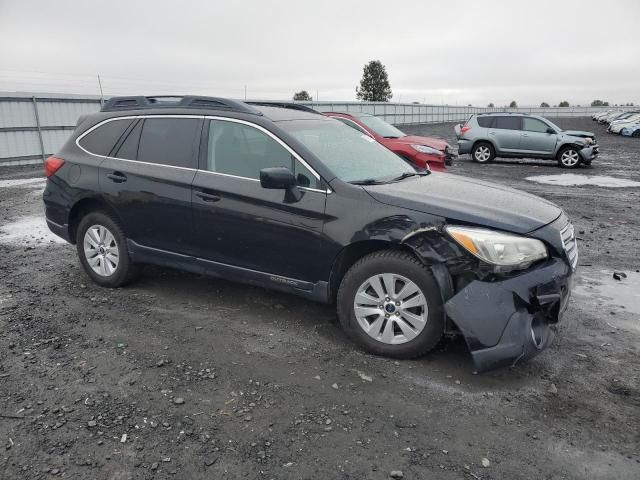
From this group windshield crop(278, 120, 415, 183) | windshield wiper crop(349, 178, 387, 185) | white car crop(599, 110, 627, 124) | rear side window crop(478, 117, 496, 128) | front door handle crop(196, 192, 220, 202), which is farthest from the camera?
white car crop(599, 110, 627, 124)

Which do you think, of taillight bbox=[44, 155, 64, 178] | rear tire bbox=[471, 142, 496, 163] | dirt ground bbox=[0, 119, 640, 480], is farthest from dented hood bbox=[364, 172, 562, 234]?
rear tire bbox=[471, 142, 496, 163]

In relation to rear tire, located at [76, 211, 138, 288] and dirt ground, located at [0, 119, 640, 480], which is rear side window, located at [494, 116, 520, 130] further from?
rear tire, located at [76, 211, 138, 288]

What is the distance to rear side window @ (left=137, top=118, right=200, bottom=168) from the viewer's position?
15.0 ft

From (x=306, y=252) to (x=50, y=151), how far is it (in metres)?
16.0

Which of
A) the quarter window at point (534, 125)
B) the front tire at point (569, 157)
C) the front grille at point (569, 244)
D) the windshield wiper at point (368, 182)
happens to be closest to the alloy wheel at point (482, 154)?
the quarter window at point (534, 125)

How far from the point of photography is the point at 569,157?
16438mm

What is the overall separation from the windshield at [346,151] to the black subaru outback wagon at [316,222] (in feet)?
0.06

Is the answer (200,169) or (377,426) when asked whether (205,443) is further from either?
(200,169)

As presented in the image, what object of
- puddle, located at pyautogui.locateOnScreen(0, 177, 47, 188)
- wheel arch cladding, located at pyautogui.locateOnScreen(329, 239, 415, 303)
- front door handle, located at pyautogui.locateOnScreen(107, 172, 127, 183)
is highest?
front door handle, located at pyautogui.locateOnScreen(107, 172, 127, 183)

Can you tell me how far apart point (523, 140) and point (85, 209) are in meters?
15.1

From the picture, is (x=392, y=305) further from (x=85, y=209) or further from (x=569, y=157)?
(x=569, y=157)

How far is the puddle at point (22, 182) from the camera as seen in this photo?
39.1 feet

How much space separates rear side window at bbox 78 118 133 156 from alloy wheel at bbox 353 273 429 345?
9.54ft

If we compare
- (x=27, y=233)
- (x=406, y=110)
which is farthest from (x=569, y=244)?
(x=406, y=110)
